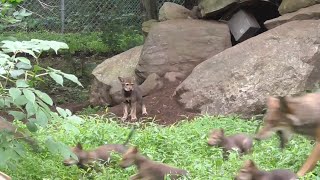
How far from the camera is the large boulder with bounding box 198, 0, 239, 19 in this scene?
1358 centimetres

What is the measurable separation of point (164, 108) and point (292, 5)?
3103 mm

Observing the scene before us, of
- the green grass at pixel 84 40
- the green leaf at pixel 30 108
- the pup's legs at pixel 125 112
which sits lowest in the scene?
the green grass at pixel 84 40

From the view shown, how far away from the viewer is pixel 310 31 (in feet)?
37.6

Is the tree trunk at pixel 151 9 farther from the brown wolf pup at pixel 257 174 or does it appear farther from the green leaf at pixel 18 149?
the brown wolf pup at pixel 257 174

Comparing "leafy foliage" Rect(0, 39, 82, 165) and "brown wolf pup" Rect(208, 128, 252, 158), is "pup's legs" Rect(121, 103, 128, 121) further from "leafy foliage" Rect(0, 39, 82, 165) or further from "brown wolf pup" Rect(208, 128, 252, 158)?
"leafy foliage" Rect(0, 39, 82, 165)

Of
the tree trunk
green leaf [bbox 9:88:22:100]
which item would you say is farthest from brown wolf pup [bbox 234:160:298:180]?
the tree trunk

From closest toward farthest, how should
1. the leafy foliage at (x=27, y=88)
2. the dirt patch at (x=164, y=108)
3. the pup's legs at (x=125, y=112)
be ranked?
the leafy foliage at (x=27, y=88), the dirt patch at (x=164, y=108), the pup's legs at (x=125, y=112)

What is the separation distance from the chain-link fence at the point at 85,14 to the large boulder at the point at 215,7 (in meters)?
4.63

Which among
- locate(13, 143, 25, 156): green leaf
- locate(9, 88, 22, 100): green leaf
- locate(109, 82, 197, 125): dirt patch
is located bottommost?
locate(109, 82, 197, 125): dirt patch

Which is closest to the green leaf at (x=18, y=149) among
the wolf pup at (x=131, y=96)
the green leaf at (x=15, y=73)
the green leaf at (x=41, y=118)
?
the green leaf at (x=41, y=118)

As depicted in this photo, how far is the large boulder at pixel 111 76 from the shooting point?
13289 mm

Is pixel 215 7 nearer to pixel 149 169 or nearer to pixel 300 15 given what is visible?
pixel 300 15

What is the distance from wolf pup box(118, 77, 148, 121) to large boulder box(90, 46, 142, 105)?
88cm

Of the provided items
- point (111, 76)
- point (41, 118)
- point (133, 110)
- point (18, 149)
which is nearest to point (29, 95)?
point (41, 118)
